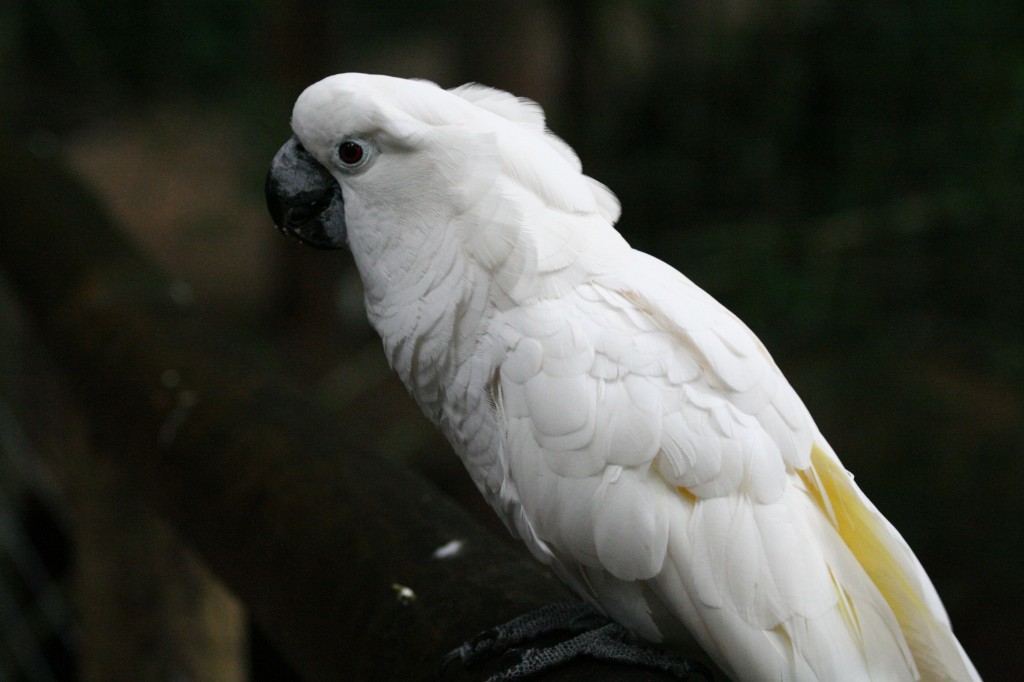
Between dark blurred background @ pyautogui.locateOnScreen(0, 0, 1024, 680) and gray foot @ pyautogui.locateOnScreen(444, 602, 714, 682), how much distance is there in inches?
31.9

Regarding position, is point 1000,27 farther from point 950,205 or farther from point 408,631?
point 408,631

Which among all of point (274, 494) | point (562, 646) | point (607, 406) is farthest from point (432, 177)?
point (562, 646)

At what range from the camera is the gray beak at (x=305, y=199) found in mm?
1226

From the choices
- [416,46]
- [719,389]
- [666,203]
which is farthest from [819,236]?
[416,46]

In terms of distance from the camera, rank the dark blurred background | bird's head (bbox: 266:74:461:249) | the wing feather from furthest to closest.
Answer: the dark blurred background
bird's head (bbox: 266:74:461:249)
the wing feather

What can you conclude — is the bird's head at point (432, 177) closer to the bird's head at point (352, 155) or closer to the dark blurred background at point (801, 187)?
the bird's head at point (352, 155)

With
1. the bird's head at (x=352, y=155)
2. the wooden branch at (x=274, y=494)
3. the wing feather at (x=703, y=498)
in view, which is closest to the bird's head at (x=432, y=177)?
the bird's head at (x=352, y=155)

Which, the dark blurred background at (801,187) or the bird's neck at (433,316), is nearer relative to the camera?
the bird's neck at (433,316)

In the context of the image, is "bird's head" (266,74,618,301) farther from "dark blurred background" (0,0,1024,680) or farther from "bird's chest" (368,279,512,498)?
"dark blurred background" (0,0,1024,680)

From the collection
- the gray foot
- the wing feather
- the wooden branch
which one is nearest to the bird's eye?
the wing feather

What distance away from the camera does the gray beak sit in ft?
4.02

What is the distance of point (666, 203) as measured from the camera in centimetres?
291

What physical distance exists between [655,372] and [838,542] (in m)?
0.29

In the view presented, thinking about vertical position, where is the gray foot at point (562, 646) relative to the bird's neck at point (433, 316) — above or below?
below
